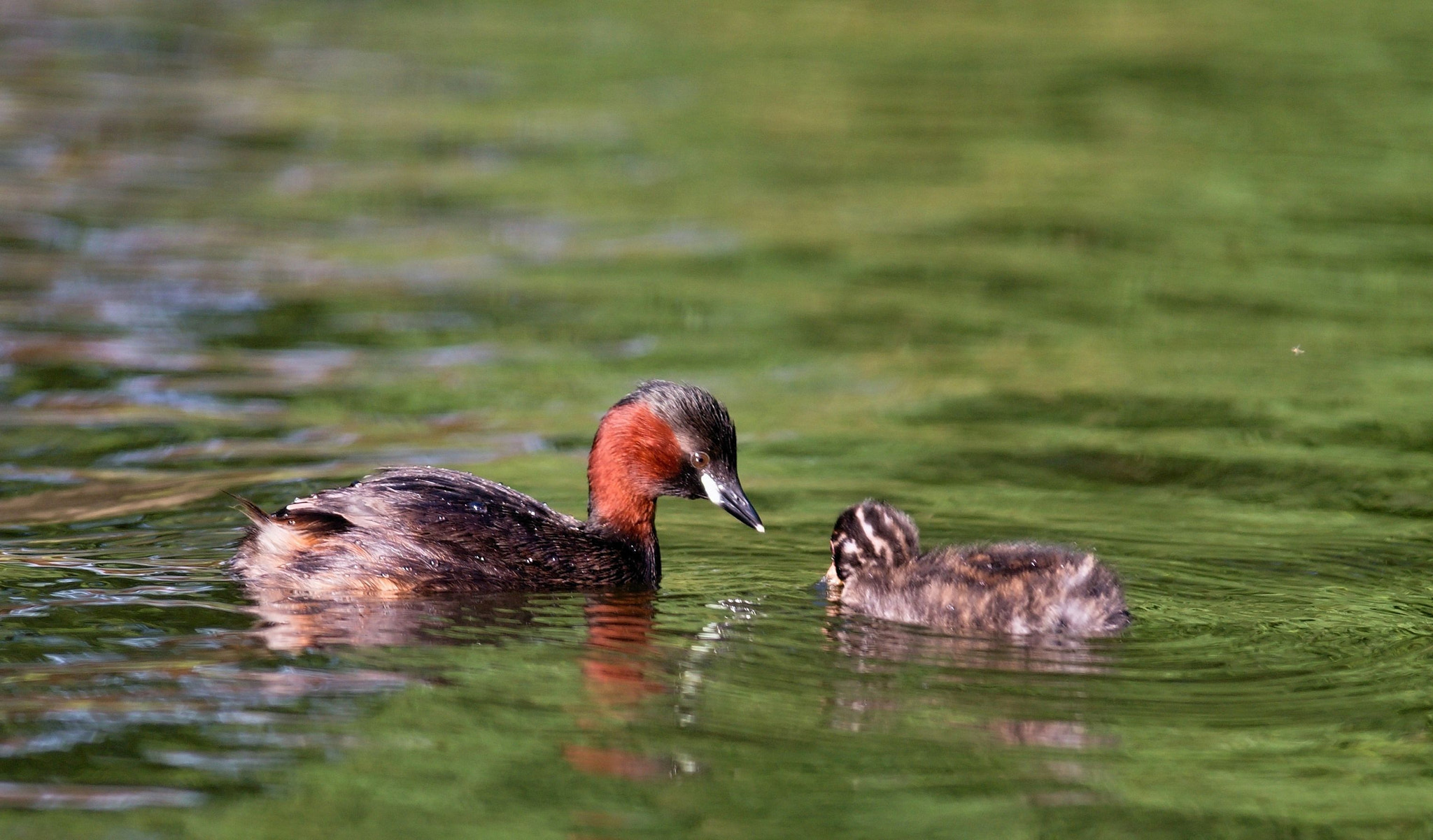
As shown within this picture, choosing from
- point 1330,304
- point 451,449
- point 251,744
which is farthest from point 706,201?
point 251,744

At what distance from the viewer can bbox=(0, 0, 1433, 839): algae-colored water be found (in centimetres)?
605

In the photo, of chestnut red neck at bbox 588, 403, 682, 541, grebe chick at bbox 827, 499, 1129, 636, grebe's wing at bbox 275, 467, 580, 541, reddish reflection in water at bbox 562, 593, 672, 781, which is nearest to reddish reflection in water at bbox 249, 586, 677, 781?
reddish reflection in water at bbox 562, 593, 672, 781

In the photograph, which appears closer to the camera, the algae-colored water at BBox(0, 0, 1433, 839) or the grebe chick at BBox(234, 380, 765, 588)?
the algae-colored water at BBox(0, 0, 1433, 839)

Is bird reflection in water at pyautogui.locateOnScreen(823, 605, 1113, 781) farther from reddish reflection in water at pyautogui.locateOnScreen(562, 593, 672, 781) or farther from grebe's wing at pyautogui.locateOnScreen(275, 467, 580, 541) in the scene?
grebe's wing at pyautogui.locateOnScreen(275, 467, 580, 541)

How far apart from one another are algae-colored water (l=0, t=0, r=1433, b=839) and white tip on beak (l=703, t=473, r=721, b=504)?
0.33 m

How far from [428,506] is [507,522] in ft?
0.99

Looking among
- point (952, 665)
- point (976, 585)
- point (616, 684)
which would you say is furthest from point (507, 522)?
point (952, 665)

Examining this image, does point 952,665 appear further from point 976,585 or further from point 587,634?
point 587,634

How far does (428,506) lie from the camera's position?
774 cm

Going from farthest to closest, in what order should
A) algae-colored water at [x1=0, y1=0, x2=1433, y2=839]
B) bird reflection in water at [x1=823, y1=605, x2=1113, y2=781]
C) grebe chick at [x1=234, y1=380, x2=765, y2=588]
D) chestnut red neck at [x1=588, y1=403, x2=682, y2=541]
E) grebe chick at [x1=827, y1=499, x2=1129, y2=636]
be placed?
chestnut red neck at [x1=588, y1=403, x2=682, y2=541], grebe chick at [x1=234, y1=380, x2=765, y2=588], grebe chick at [x1=827, y1=499, x2=1129, y2=636], bird reflection in water at [x1=823, y1=605, x2=1113, y2=781], algae-colored water at [x1=0, y1=0, x2=1433, y2=839]

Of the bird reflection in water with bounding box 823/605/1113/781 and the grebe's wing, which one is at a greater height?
the grebe's wing

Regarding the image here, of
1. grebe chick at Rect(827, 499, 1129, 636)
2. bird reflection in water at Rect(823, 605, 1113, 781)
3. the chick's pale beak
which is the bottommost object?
bird reflection in water at Rect(823, 605, 1113, 781)

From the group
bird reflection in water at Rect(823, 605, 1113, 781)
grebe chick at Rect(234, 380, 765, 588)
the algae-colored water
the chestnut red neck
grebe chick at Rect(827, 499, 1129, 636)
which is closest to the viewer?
the algae-colored water

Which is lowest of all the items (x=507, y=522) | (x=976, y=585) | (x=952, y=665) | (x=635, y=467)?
(x=952, y=665)
